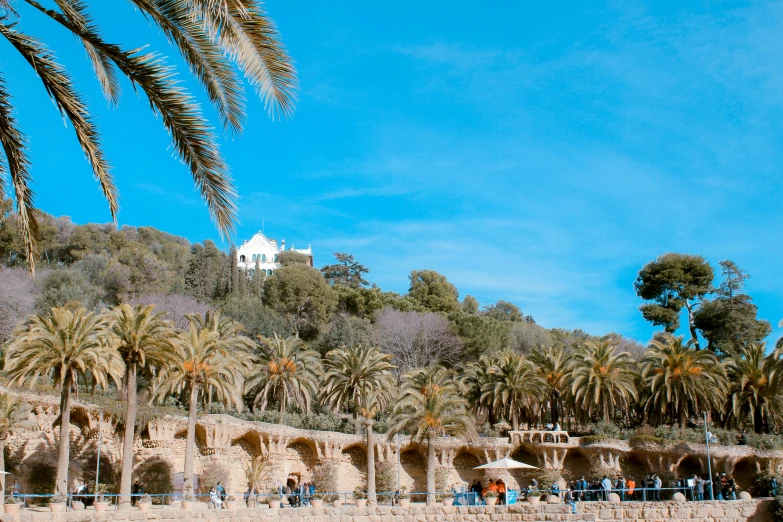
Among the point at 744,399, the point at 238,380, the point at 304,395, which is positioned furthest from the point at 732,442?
the point at 238,380

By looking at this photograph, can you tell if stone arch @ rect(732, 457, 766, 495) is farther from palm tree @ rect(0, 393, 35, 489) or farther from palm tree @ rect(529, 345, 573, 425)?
palm tree @ rect(0, 393, 35, 489)

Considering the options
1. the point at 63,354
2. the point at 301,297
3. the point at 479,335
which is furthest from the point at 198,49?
the point at 301,297

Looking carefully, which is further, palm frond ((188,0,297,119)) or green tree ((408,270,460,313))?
green tree ((408,270,460,313))

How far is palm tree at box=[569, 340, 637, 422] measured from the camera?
41188mm

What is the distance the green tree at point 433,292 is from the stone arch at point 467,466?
30.8 m

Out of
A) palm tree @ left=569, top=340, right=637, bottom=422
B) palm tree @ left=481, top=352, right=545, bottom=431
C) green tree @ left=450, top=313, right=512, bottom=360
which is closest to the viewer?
palm tree @ left=569, top=340, right=637, bottom=422

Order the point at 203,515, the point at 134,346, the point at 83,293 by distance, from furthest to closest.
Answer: the point at 83,293
the point at 134,346
the point at 203,515

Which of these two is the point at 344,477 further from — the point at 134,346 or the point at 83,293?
the point at 83,293

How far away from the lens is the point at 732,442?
39094 mm

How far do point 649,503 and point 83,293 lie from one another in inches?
1705

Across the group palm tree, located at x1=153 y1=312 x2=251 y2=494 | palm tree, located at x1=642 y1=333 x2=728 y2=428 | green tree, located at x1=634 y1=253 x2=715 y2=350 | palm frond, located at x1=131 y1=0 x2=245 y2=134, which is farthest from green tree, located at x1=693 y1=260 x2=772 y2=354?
palm frond, located at x1=131 y1=0 x2=245 y2=134

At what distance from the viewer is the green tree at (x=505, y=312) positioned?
276ft

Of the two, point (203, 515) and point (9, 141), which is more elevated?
point (9, 141)

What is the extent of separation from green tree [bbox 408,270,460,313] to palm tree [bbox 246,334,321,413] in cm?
3109
